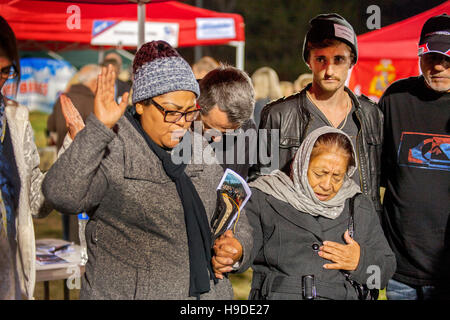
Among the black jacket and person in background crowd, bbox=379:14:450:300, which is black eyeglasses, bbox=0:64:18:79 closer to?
the black jacket

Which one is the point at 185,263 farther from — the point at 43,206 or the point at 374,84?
the point at 374,84

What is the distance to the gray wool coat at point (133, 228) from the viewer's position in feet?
5.51

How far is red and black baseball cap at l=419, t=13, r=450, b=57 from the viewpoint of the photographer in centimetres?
239

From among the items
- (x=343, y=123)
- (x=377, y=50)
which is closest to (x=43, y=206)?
(x=343, y=123)

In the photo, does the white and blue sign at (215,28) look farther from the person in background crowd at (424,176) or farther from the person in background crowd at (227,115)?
the person in background crowd at (424,176)

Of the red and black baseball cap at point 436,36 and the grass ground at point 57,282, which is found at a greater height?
the red and black baseball cap at point 436,36

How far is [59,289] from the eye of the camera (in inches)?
196

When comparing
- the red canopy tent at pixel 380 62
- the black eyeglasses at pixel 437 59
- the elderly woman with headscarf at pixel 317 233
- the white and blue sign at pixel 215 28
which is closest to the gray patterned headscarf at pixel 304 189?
the elderly woman with headscarf at pixel 317 233

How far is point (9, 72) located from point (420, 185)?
1.99m

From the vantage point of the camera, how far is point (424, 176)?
96.6 inches

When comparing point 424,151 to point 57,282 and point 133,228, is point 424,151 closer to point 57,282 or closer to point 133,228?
point 133,228

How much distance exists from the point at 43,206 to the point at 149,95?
681 mm

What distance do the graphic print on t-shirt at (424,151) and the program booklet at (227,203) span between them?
1022 mm

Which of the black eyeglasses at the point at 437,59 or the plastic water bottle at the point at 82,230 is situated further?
the plastic water bottle at the point at 82,230
